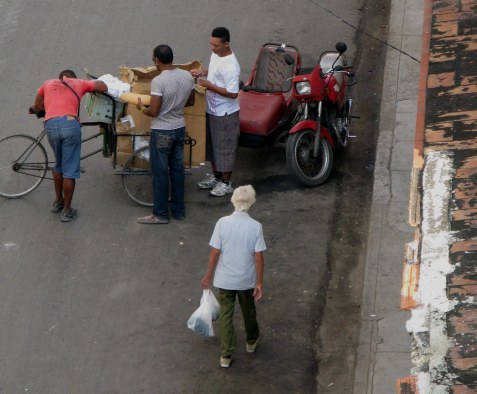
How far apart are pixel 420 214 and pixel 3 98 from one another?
7149 mm

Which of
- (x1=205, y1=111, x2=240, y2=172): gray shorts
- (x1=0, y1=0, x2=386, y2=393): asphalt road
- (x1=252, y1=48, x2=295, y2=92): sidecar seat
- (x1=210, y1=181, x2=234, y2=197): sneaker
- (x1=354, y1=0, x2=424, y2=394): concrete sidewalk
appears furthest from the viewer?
(x1=252, y1=48, x2=295, y2=92): sidecar seat

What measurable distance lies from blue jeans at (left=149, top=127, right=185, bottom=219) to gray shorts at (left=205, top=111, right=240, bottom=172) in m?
0.56

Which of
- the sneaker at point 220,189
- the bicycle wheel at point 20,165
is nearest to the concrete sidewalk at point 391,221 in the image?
the sneaker at point 220,189

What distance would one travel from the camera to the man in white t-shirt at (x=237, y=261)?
29.4ft

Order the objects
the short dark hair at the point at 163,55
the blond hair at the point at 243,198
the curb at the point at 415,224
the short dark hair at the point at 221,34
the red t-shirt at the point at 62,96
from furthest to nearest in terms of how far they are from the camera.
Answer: the short dark hair at the point at 221,34 < the red t-shirt at the point at 62,96 < the short dark hair at the point at 163,55 < the blond hair at the point at 243,198 < the curb at the point at 415,224

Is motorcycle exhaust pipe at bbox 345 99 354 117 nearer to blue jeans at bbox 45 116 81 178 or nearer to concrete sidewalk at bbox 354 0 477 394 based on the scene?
concrete sidewalk at bbox 354 0 477 394

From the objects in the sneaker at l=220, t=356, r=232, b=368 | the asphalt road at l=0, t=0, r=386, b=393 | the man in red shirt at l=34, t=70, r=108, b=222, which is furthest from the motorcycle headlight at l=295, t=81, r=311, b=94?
the sneaker at l=220, t=356, r=232, b=368

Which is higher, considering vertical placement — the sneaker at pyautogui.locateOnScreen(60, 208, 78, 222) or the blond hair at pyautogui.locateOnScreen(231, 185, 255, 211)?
the blond hair at pyautogui.locateOnScreen(231, 185, 255, 211)

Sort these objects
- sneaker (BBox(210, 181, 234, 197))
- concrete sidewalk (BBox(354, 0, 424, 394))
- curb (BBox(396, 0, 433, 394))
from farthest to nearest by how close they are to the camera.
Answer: sneaker (BBox(210, 181, 234, 197)) → concrete sidewalk (BBox(354, 0, 424, 394)) → curb (BBox(396, 0, 433, 394))

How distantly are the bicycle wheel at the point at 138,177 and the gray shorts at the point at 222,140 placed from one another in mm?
679

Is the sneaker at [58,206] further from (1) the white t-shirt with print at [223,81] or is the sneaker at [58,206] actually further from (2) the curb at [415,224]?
(2) the curb at [415,224]

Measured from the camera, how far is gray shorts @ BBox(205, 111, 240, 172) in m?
11.5

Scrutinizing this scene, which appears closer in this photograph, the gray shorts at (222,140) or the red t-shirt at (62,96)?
the red t-shirt at (62,96)

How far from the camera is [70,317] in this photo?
10.0 meters
